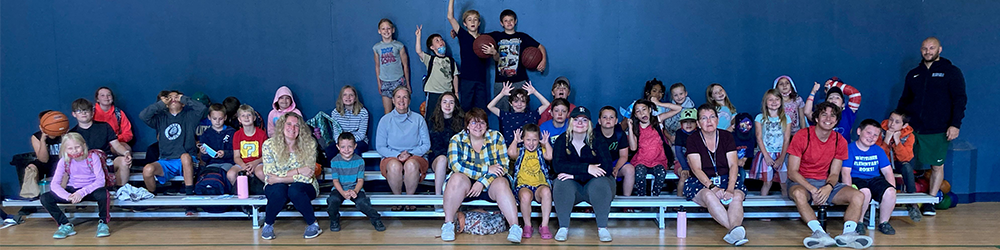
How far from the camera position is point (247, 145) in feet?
17.9

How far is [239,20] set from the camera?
632 cm

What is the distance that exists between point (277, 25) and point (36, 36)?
224 cm

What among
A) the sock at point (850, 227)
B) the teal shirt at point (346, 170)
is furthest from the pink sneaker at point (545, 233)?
the sock at point (850, 227)

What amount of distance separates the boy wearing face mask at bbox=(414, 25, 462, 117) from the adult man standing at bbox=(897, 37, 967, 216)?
12.9ft

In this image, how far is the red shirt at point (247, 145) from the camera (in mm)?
5461

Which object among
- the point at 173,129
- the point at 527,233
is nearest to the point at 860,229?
the point at 527,233

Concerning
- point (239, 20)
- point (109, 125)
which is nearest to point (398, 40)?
point (239, 20)

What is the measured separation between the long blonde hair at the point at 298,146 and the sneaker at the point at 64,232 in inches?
62.3

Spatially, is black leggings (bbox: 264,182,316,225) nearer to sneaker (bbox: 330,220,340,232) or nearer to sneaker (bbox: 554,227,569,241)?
sneaker (bbox: 330,220,340,232)

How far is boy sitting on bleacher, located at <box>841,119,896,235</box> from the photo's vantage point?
4742 millimetres

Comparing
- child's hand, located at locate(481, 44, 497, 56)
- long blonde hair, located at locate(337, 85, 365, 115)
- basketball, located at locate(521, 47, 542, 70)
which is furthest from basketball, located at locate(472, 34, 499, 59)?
long blonde hair, located at locate(337, 85, 365, 115)

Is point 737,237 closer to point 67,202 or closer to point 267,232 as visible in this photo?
point 267,232

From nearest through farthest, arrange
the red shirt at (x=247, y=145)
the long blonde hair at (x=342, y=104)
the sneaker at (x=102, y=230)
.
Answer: the sneaker at (x=102, y=230) → the red shirt at (x=247, y=145) → the long blonde hair at (x=342, y=104)

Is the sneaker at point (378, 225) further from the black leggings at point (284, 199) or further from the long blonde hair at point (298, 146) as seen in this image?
the long blonde hair at point (298, 146)
